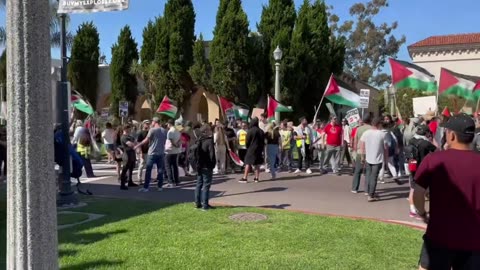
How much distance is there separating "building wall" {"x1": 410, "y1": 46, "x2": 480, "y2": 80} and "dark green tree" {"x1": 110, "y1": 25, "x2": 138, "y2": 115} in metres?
32.7

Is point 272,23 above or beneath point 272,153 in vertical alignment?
above

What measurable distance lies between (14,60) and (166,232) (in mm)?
5209

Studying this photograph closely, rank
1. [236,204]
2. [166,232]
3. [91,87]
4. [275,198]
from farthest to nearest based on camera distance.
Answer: [91,87] → [275,198] → [236,204] → [166,232]

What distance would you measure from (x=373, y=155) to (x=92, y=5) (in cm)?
724

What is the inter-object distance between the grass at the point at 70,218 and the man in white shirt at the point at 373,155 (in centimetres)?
568

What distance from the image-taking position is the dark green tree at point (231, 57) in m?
28.5

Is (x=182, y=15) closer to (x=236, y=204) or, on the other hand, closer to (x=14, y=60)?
(x=236, y=204)

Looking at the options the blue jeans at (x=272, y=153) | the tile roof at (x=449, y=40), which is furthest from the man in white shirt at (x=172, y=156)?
the tile roof at (x=449, y=40)

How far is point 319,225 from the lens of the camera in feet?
26.7

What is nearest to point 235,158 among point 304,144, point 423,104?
point 304,144

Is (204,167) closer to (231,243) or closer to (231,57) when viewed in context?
(231,243)

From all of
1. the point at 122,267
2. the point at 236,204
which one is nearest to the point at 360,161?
the point at 236,204

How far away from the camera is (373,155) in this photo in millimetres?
10656

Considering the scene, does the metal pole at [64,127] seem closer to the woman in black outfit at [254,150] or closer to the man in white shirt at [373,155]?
the woman in black outfit at [254,150]
